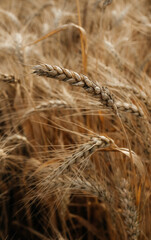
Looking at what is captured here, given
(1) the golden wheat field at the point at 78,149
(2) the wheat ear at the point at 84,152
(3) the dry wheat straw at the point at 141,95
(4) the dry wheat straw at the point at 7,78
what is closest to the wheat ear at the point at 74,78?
(1) the golden wheat field at the point at 78,149

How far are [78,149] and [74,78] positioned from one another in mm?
236

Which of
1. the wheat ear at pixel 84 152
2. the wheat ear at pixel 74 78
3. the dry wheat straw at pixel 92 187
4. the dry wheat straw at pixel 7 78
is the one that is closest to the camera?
the wheat ear at pixel 74 78

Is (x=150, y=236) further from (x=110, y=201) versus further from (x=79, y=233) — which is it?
(x=79, y=233)

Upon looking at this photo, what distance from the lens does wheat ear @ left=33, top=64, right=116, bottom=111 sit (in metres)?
0.62

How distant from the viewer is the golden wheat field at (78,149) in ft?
2.70

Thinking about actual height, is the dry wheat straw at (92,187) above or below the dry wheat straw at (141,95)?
below

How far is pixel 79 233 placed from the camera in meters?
1.27

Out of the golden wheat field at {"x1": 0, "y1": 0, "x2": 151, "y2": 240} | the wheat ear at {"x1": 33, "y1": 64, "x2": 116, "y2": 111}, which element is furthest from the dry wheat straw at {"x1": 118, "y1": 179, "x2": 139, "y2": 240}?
the wheat ear at {"x1": 33, "y1": 64, "x2": 116, "y2": 111}

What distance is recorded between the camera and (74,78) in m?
0.66

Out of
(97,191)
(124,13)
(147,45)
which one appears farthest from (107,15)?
(97,191)

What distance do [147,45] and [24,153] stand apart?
1358mm

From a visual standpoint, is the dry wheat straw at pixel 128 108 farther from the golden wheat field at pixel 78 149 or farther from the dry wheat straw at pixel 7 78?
the dry wheat straw at pixel 7 78

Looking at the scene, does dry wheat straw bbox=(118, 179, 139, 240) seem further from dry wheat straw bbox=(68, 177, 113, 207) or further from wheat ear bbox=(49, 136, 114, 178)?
wheat ear bbox=(49, 136, 114, 178)

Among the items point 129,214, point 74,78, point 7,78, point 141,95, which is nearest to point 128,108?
point 141,95
